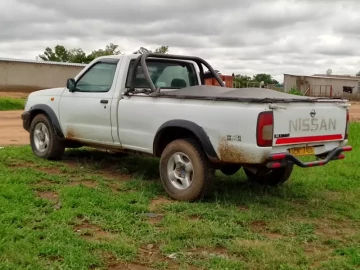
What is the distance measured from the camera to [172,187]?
6164 mm

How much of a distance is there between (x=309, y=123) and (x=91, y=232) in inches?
105

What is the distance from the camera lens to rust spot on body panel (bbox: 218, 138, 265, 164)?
17.6 feet

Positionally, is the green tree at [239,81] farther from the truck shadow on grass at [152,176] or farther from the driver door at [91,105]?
the driver door at [91,105]

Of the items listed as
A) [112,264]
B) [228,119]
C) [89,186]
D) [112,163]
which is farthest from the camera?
[112,163]

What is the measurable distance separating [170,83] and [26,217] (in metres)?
3.29

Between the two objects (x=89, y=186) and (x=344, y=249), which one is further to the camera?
(x=89, y=186)

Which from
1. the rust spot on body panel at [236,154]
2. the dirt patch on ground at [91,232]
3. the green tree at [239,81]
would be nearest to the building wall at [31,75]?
the green tree at [239,81]

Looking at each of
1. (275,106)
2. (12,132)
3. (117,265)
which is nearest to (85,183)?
(275,106)

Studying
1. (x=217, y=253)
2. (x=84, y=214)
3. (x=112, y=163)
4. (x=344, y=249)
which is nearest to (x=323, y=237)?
(x=344, y=249)

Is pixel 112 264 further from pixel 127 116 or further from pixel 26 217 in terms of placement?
pixel 127 116

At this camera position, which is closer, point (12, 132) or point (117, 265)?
point (117, 265)

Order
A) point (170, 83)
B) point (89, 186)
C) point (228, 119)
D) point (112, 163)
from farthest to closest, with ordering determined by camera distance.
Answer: point (112, 163), point (170, 83), point (89, 186), point (228, 119)

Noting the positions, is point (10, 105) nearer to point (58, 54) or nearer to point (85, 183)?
point (85, 183)

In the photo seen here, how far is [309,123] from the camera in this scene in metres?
5.72
